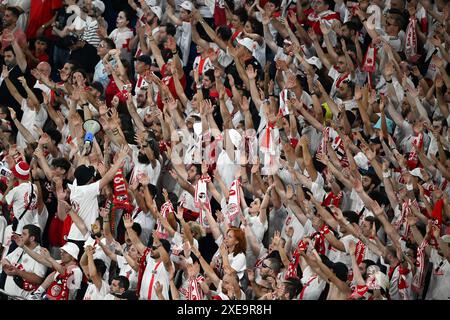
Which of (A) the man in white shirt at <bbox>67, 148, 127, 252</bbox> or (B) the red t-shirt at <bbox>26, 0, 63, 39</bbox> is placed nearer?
(A) the man in white shirt at <bbox>67, 148, 127, 252</bbox>

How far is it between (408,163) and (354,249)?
8.81 feet

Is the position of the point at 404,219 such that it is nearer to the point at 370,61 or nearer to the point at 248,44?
the point at 370,61

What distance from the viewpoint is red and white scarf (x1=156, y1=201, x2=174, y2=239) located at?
1806 centimetres

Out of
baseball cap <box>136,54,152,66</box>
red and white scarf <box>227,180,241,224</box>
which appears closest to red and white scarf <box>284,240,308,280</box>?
red and white scarf <box>227,180,241,224</box>

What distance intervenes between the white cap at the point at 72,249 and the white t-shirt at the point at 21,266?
1.02ft

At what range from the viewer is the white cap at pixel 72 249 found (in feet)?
58.9

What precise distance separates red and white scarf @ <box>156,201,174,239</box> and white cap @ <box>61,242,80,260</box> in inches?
33.7

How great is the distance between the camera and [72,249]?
17969 millimetres

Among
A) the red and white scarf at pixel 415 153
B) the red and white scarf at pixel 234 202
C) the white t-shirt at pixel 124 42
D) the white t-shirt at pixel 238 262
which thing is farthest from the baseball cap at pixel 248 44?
the white t-shirt at pixel 238 262

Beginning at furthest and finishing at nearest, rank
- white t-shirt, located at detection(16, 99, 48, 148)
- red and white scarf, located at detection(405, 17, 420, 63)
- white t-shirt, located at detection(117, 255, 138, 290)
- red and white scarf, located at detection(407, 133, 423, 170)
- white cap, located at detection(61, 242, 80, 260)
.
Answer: red and white scarf, located at detection(405, 17, 420, 63), white t-shirt, located at detection(16, 99, 48, 148), red and white scarf, located at detection(407, 133, 423, 170), white cap, located at detection(61, 242, 80, 260), white t-shirt, located at detection(117, 255, 138, 290)

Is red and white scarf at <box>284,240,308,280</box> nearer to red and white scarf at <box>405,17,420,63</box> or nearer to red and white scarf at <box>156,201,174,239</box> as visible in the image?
red and white scarf at <box>156,201,174,239</box>

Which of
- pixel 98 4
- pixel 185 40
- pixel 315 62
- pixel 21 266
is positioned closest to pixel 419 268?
pixel 315 62

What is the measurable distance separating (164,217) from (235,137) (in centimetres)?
137

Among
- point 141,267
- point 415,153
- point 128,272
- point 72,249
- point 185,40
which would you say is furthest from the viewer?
point 185,40
